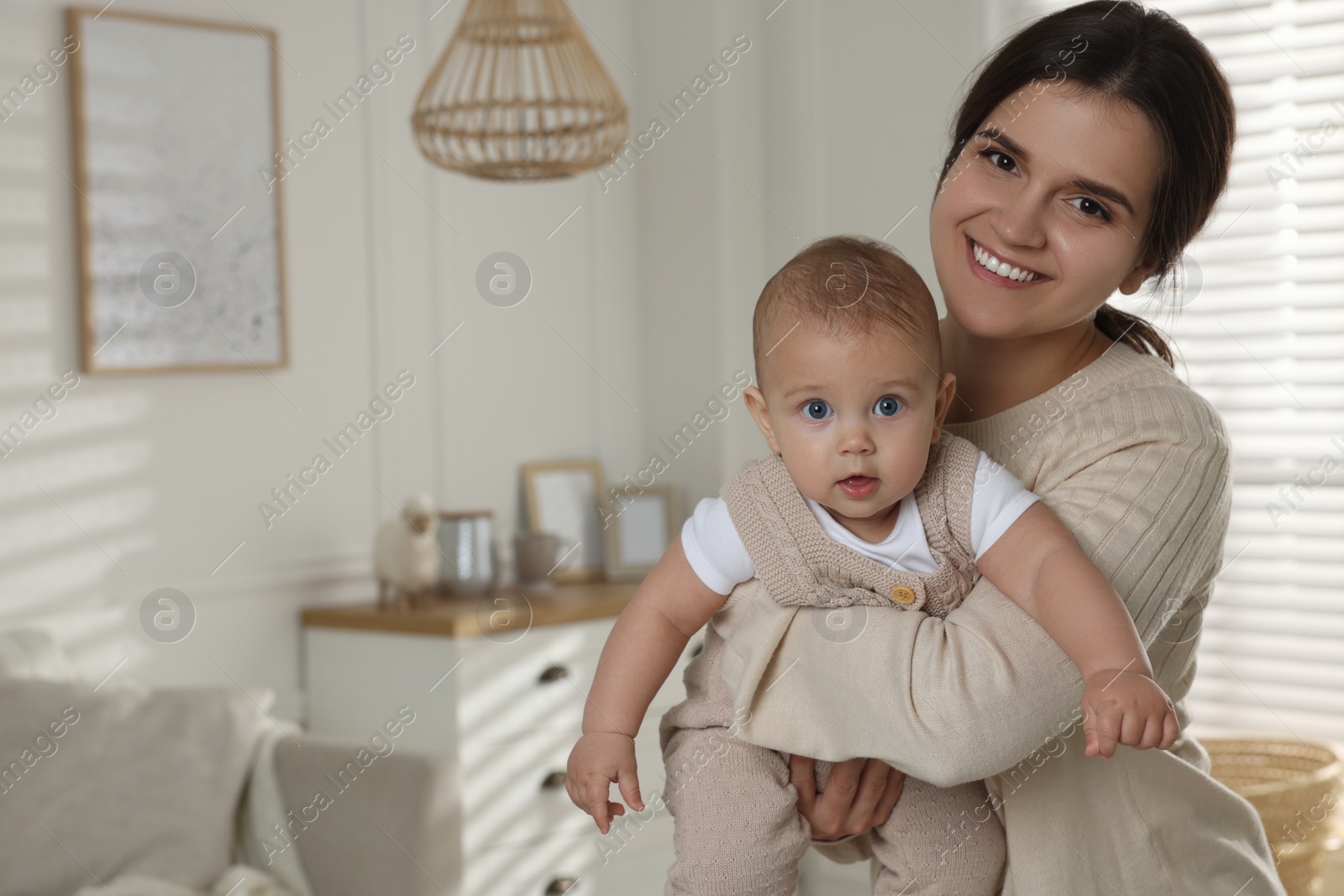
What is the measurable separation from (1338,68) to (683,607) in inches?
101

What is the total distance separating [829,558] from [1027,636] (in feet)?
0.67

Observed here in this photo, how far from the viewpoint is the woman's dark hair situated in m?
1.25

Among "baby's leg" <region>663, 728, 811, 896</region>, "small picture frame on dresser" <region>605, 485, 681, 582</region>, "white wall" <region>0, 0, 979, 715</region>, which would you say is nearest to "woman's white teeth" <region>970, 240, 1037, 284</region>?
"baby's leg" <region>663, 728, 811, 896</region>

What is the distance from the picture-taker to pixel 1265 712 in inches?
125

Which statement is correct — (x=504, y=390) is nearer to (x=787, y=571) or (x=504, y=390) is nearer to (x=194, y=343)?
(x=194, y=343)

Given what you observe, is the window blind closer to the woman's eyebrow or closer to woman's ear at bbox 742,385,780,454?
the woman's eyebrow

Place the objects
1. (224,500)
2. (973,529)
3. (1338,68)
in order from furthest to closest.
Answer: (224,500), (1338,68), (973,529)

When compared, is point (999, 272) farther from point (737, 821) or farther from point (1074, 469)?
point (737, 821)

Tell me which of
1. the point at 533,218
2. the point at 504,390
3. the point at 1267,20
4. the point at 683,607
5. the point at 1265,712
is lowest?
the point at 1265,712

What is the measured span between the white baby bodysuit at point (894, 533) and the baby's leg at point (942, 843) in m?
0.26

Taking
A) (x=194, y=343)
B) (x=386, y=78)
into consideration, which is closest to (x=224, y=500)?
→ (x=194, y=343)

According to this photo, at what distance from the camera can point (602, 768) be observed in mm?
1289

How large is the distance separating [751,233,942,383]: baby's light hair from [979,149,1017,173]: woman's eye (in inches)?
6.3

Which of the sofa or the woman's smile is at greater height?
the woman's smile
